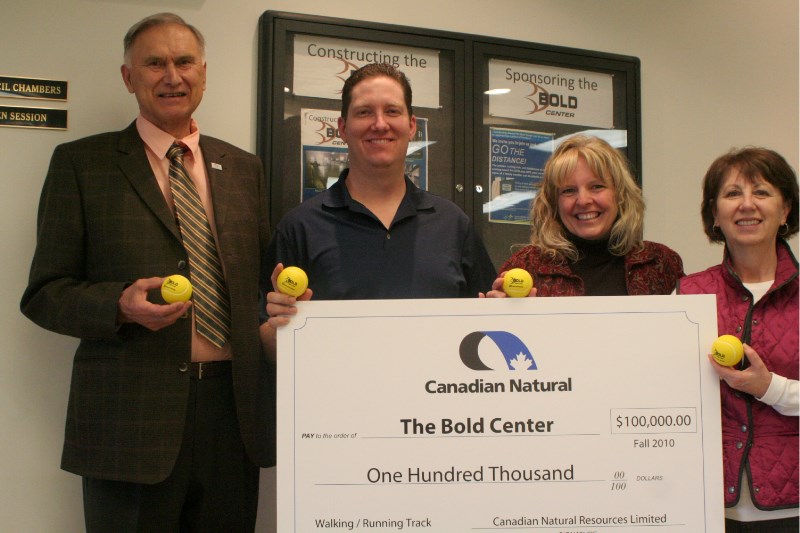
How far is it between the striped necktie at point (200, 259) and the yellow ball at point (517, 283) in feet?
2.97

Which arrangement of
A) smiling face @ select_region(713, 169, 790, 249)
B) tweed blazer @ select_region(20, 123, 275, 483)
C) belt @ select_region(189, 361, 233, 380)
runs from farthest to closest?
1. belt @ select_region(189, 361, 233, 380)
2. tweed blazer @ select_region(20, 123, 275, 483)
3. smiling face @ select_region(713, 169, 790, 249)

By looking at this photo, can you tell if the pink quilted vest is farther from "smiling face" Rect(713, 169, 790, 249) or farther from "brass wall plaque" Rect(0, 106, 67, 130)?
"brass wall plaque" Rect(0, 106, 67, 130)

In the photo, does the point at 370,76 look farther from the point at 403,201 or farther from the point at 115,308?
the point at 115,308

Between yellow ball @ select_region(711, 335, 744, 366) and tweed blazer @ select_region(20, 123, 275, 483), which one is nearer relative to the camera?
yellow ball @ select_region(711, 335, 744, 366)

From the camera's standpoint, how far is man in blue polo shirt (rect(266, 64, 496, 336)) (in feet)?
7.00

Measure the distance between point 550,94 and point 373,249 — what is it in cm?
143

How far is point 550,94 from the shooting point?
3168 millimetres

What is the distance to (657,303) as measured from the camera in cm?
177

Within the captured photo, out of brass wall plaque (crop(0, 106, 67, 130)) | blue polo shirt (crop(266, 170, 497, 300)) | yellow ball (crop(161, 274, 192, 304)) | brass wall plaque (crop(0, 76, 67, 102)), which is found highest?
brass wall plaque (crop(0, 76, 67, 102))

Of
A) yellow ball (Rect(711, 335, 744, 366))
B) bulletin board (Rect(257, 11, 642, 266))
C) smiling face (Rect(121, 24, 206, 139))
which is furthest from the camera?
bulletin board (Rect(257, 11, 642, 266))

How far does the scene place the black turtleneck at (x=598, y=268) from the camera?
2.08 m

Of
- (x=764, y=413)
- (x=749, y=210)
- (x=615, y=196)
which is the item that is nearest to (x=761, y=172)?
(x=749, y=210)

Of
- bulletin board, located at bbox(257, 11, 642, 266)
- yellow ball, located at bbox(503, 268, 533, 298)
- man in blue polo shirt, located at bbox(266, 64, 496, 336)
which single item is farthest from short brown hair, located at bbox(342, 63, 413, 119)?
yellow ball, located at bbox(503, 268, 533, 298)

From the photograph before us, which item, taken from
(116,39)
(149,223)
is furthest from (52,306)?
(116,39)
